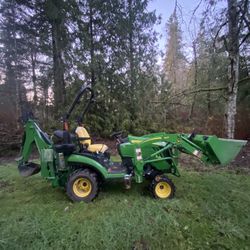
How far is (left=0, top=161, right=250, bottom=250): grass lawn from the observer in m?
2.49

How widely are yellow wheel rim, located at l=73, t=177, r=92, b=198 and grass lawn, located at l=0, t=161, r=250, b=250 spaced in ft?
0.70

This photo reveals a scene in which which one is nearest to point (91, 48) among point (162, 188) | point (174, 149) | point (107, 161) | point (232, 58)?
point (232, 58)

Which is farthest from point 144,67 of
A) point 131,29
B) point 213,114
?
point 213,114

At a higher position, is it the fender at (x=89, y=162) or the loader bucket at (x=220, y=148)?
the loader bucket at (x=220, y=148)

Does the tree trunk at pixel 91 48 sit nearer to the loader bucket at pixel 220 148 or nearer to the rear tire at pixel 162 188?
the rear tire at pixel 162 188

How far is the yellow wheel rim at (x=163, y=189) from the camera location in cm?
353

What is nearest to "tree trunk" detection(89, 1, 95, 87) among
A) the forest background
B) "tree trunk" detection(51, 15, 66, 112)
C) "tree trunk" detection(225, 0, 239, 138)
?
the forest background

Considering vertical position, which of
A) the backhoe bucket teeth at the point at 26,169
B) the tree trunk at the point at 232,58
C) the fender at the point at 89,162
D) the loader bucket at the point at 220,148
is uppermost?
the tree trunk at the point at 232,58

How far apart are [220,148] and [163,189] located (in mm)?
1135

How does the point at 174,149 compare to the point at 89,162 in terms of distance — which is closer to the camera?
the point at 89,162

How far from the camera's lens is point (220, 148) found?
3.34 metres

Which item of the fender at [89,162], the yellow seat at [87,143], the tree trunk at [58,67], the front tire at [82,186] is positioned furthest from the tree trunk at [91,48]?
the front tire at [82,186]

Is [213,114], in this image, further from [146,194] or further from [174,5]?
[146,194]

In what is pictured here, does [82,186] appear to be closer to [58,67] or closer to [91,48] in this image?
[58,67]
